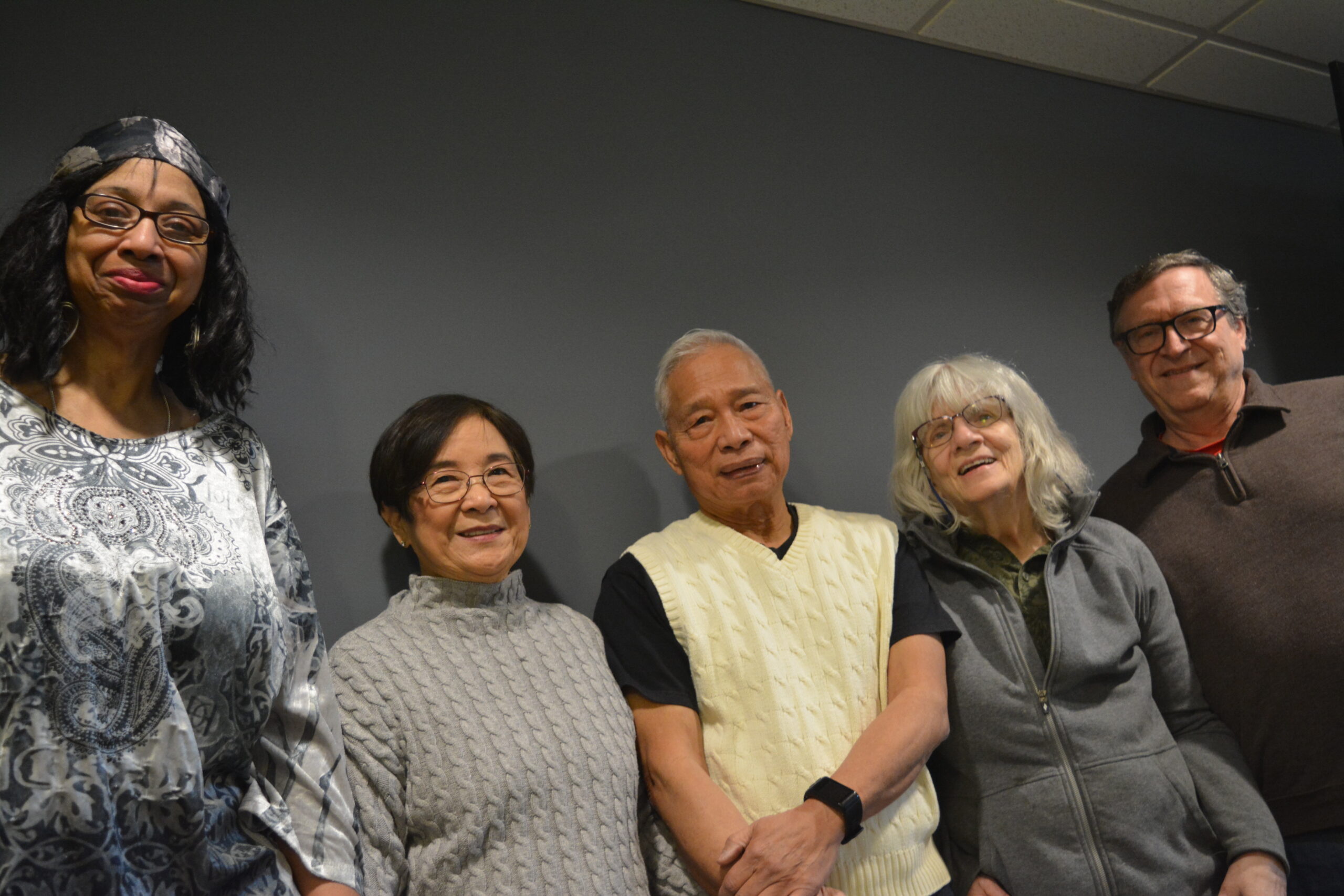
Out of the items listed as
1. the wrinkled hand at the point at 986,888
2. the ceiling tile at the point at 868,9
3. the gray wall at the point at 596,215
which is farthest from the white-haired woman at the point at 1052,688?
the ceiling tile at the point at 868,9

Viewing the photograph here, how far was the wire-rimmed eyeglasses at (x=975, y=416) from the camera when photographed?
79.2 inches

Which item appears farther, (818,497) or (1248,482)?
(818,497)

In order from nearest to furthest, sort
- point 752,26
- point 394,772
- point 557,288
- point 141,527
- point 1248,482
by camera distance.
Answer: point 141,527 < point 394,772 < point 1248,482 < point 557,288 < point 752,26

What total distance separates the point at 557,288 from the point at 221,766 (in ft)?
4.15

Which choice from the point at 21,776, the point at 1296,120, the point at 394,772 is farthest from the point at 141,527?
the point at 1296,120

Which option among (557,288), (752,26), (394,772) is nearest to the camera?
Result: (394,772)

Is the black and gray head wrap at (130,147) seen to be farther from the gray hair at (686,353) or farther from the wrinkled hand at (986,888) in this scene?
the wrinkled hand at (986,888)

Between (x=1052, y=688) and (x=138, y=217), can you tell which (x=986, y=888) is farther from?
(x=138, y=217)

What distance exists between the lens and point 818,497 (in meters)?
2.39

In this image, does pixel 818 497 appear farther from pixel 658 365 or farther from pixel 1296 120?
pixel 1296 120

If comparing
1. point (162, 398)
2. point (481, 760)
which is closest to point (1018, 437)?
point (481, 760)

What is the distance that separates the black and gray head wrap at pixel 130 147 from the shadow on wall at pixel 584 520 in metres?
0.95

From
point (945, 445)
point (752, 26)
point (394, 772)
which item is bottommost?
point (394, 772)

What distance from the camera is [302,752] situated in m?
1.32
